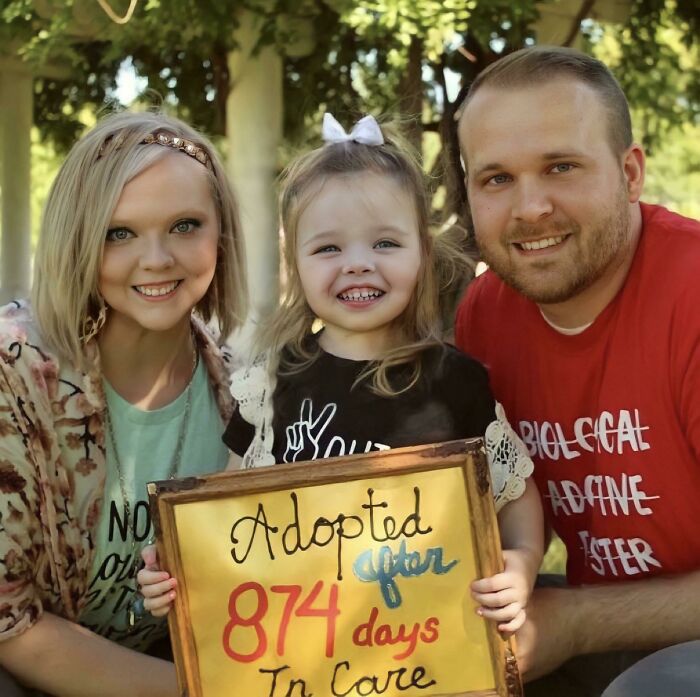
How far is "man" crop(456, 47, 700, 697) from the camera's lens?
2572mm

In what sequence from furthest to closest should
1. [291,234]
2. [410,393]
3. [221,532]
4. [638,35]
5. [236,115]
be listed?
[638,35], [236,115], [291,234], [410,393], [221,532]

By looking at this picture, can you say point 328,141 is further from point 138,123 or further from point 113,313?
point 113,313

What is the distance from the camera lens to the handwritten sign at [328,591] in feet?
7.52

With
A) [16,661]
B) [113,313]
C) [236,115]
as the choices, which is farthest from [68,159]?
[236,115]

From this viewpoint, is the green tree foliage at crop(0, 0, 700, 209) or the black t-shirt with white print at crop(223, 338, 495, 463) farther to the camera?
the green tree foliage at crop(0, 0, 700, 209)

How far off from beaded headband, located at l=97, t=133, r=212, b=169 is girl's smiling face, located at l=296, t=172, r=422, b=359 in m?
0.39

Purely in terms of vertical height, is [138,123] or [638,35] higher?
[638,35]

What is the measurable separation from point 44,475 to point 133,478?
0.26m

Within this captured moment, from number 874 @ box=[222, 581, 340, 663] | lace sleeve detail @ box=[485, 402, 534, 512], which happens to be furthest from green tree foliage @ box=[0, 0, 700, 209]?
number 874 @ box=[222, 581, 340, 663]

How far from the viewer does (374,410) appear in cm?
251

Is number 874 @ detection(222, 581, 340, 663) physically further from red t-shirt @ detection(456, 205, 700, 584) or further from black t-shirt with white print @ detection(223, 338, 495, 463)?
red t-shirt @ detection(456, 205, 700, 584)

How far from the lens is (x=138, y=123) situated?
9.08 ft

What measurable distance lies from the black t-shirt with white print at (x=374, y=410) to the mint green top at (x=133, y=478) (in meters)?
0.34

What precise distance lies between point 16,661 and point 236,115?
5.31 meters
